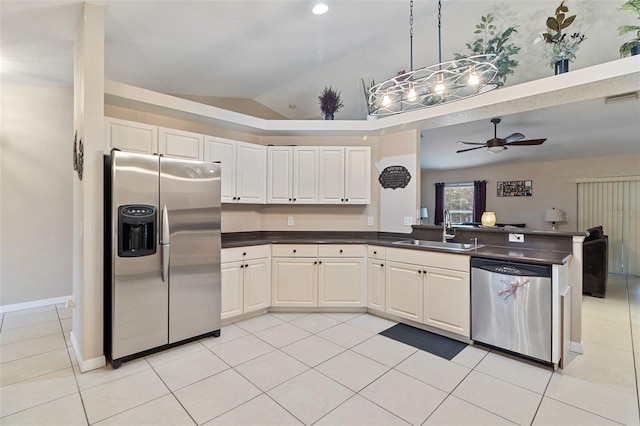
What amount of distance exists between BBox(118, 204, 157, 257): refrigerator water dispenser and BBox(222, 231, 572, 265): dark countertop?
2.59 feet

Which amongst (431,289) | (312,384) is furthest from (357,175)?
(312,384)

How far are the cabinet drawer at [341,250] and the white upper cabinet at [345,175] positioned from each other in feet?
2.21

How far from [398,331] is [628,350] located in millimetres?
2013

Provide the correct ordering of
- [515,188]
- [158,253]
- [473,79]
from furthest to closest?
1. [515,188]
2. [158,253]
3. [473,79]

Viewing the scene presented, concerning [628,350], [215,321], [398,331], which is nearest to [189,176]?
[215,321]

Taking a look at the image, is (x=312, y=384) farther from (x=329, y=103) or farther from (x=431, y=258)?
(x=329, y=103)

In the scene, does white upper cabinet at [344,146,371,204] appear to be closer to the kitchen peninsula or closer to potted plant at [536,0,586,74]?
the kitchen peninsula

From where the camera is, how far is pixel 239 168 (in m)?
3.72

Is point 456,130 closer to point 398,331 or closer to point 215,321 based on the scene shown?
point 398,331

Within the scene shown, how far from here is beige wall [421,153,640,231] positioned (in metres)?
6.11

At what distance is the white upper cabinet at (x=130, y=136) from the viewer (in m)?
2.83

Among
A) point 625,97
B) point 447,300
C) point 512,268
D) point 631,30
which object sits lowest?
point 447,300

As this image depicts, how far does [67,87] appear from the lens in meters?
3.83

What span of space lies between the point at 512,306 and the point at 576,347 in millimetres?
829
